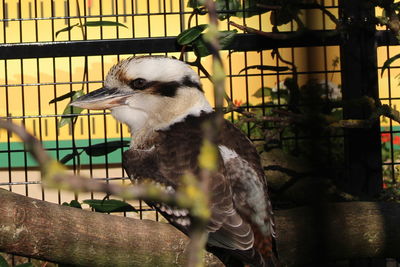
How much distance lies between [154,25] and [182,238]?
1.61 metres

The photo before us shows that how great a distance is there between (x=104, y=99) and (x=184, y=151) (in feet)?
0.89

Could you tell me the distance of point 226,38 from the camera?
7.26 ft

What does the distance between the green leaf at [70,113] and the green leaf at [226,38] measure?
0.56 meters

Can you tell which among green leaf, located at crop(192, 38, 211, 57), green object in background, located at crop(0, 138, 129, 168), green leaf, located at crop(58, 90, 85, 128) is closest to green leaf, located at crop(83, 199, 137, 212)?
green object in background, located at crop(0, 138, 129, 168)

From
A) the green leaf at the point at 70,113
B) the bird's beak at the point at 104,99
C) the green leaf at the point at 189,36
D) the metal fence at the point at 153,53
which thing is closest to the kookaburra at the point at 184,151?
the bird's beak at the point at 104,99

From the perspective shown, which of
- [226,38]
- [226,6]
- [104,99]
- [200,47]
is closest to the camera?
[104,99]

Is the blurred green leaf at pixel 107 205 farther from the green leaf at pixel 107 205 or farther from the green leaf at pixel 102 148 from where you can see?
the green leaf at pixel 102 148

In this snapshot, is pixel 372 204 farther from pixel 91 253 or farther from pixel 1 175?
pixel 1 175

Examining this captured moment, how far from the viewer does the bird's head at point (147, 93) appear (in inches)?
71.4

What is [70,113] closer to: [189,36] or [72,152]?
[72,152]

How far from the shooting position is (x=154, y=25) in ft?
9.91

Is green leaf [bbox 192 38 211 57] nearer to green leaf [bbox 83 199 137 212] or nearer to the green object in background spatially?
the green object in background

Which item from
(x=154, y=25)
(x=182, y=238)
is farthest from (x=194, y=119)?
(x=154, y=25)

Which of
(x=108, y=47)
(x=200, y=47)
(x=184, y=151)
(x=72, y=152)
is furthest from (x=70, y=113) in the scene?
(x=184, y=151)
